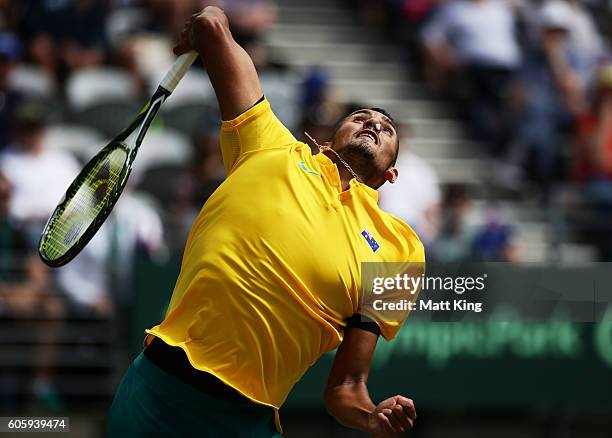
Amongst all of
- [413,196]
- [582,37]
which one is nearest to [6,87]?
[413,196]

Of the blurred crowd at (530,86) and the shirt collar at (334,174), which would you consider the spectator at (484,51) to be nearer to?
the blurred crowd at (530,86)

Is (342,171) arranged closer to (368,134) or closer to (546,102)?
(368,134)

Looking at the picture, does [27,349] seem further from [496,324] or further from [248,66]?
[248,66]

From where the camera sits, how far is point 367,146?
192 inches

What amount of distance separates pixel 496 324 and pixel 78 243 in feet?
15.6

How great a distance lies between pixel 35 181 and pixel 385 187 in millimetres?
2664

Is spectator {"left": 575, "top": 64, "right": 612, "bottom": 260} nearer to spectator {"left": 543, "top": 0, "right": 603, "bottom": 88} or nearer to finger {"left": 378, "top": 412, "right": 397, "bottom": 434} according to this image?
spectator {"left": 543, "top": 0, "right": 603, "bottom": 88}

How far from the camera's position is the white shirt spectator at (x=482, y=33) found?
39.1 feet

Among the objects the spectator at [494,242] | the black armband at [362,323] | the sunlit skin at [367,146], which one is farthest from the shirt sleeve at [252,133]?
the spectator at [494,242]

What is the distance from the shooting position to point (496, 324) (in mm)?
9242

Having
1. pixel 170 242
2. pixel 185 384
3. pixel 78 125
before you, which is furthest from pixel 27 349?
pixel 185 384

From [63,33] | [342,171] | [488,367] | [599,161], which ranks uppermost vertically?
[63,33]

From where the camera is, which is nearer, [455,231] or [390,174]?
[390,174]

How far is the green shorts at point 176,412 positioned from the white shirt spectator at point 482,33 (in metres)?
7.85
